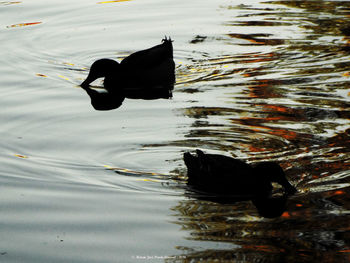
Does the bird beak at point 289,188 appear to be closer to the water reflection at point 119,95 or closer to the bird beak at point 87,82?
the water reflection at point 119,95

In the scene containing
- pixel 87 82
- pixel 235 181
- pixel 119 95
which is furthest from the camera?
pixel 87 82

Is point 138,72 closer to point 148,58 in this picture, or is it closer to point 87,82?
point 148,58

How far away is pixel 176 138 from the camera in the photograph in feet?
28.5

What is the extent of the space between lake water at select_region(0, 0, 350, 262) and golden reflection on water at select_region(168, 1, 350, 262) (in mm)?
20

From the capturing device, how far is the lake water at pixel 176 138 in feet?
20.7

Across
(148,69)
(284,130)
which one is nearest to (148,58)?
(148,69)

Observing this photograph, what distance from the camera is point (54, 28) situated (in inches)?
605

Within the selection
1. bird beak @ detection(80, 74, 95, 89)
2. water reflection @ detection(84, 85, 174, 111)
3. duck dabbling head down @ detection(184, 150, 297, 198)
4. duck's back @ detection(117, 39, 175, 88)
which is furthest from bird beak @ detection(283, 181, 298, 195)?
bird beak @ detection(80, 74, 95, 89)

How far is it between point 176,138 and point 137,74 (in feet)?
12.8

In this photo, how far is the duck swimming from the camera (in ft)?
39.8

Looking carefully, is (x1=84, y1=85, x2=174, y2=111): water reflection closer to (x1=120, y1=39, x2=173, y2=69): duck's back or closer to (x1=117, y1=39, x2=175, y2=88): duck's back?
(x1=117, y1=39, x2=175, y2=88): duck's back

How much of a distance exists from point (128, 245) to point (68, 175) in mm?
1792

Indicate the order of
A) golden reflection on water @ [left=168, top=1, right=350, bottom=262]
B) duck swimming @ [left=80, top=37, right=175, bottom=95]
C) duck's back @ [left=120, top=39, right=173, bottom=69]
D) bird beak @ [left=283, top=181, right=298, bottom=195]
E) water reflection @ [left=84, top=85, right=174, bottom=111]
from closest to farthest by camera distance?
golden reflection on water @ [left=168, top=1, right=350, bottom=262] < bird beak @ [left=283, top=181, right=298, bottom=195] < water reflection @ [left=84, top=85, right=174, bottom=111] < duck swimming @ [left=80, top=37, right=175, bottom=95] < duck's back @ [left=120, top=39, right=173, bottom=69]

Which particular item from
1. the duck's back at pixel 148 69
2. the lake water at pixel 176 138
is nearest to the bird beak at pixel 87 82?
the lake water at pixel 176 138
